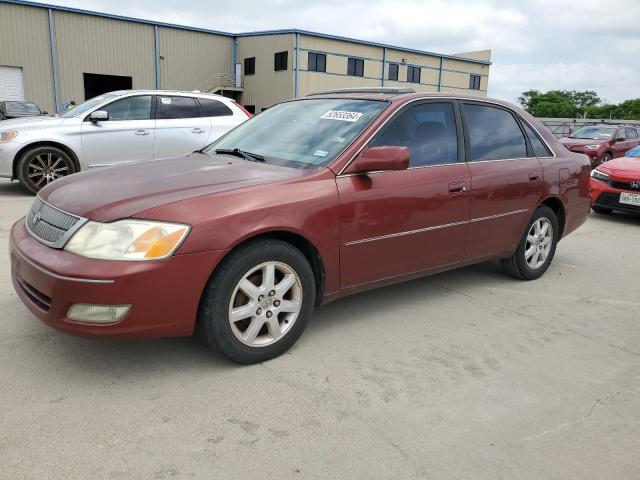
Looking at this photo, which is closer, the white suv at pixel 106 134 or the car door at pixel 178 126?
the white suv at pixel 106 134

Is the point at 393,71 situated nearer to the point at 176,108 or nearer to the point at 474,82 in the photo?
the point at 474,82

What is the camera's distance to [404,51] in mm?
41938

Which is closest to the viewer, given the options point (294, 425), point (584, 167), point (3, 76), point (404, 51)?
point (294, 425)

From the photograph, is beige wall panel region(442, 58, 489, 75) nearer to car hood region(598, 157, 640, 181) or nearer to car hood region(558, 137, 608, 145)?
car hood region(558, 137, 608, 145)

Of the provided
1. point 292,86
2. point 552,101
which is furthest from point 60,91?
point 552,101

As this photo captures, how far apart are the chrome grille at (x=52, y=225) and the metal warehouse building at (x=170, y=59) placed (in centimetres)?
2993

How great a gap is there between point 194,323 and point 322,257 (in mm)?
864

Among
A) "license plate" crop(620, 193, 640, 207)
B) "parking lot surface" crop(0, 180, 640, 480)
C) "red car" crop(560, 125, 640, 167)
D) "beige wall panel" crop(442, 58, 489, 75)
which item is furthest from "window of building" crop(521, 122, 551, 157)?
"beige wall panel" crop(442, 58, 489, 75)

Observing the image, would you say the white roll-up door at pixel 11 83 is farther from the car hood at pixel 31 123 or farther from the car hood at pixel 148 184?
the car hood at pixel 148 184

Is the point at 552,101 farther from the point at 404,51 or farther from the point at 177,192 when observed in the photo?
the point at 177,192

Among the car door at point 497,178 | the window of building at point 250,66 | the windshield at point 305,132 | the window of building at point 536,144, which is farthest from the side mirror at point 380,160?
the window of building at point 250,66

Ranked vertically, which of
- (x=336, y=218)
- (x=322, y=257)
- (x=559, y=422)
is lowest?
(x=559, y=422)

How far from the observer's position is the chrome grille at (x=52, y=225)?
2803 millimetres

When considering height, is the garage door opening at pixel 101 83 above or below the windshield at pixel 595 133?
above
